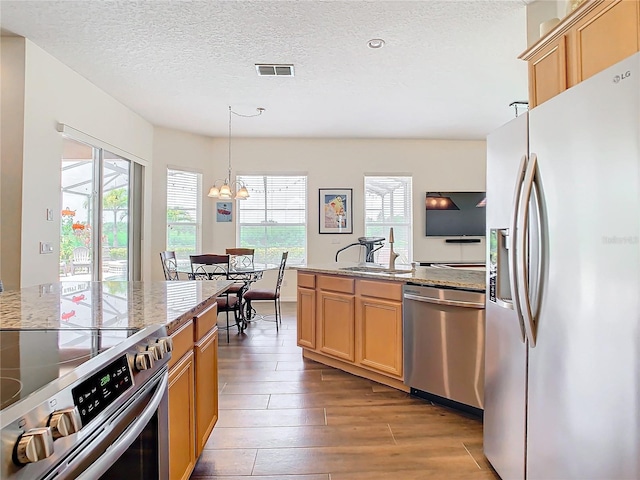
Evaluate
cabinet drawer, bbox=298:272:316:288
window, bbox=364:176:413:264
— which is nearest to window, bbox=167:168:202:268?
window, bbox=364:176:413:264

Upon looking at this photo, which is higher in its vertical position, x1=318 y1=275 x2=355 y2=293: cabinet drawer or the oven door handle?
x1=318 y1=275 x2=355 y2=293: cabinet drawer

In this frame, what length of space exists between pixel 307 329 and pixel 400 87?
2.83 m

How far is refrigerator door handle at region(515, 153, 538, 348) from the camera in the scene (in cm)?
142

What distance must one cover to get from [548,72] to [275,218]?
16.7 ft

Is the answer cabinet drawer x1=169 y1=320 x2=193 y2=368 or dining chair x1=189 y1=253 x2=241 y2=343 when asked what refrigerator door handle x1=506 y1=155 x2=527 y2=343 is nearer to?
cabinet drawer x1=169 y1=320 x2=193 y2=368

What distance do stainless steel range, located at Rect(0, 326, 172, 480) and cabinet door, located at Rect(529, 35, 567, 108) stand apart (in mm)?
1913

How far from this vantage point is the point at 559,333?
1.29m

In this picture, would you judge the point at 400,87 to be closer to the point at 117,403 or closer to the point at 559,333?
the point at 559,333

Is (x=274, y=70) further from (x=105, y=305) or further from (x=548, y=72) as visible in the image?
(x=105, y=305)

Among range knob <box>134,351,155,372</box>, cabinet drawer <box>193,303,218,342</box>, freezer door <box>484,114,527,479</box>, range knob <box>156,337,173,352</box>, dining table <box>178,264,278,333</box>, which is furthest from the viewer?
dining table <box>178,264,278,333</box>

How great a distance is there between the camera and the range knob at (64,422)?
2.15 ft

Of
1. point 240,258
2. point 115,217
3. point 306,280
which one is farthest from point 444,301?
point 115,217

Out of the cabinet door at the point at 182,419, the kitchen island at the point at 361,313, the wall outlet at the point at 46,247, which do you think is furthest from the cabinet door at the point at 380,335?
the wall outlet at the point at 46,247

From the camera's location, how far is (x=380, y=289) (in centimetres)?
280
